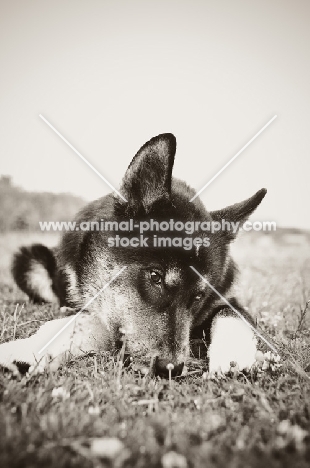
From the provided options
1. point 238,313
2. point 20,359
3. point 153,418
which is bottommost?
point 153,418

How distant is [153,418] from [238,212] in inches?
104

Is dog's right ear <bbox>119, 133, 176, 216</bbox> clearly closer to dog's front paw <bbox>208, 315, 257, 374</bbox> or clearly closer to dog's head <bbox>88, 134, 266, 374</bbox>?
dog's head <bbox>88, 134, 266, 374</bbox>

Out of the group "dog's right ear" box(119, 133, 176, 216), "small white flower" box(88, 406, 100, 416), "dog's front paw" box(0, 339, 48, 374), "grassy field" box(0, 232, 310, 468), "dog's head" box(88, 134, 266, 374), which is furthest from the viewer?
"dog's right ear" box(119, 133, 176, 216)

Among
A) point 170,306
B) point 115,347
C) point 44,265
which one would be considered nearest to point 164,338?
point 170,306

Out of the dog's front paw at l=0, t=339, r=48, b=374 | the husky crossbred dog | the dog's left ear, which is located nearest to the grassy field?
the dog's front paw at l=0, t=339, r=48, b=374

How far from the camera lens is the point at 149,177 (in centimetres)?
379

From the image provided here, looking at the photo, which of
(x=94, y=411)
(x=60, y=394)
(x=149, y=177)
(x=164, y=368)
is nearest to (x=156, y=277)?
(x=164, y=368)

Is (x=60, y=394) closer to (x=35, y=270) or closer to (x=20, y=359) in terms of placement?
(x=20, y=359)

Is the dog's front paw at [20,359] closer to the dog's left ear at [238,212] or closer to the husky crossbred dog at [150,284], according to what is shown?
the husky crossbred dog at [150,284]

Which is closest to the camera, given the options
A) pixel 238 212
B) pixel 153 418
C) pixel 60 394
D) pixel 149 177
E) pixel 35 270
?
pixel 153 418

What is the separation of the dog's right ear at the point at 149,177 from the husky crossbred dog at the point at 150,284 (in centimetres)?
1

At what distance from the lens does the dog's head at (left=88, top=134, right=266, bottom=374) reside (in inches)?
130

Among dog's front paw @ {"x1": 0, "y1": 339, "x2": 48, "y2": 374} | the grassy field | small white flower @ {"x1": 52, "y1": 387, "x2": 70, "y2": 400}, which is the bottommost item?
the grassy field

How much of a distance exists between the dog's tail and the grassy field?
5.28ft
